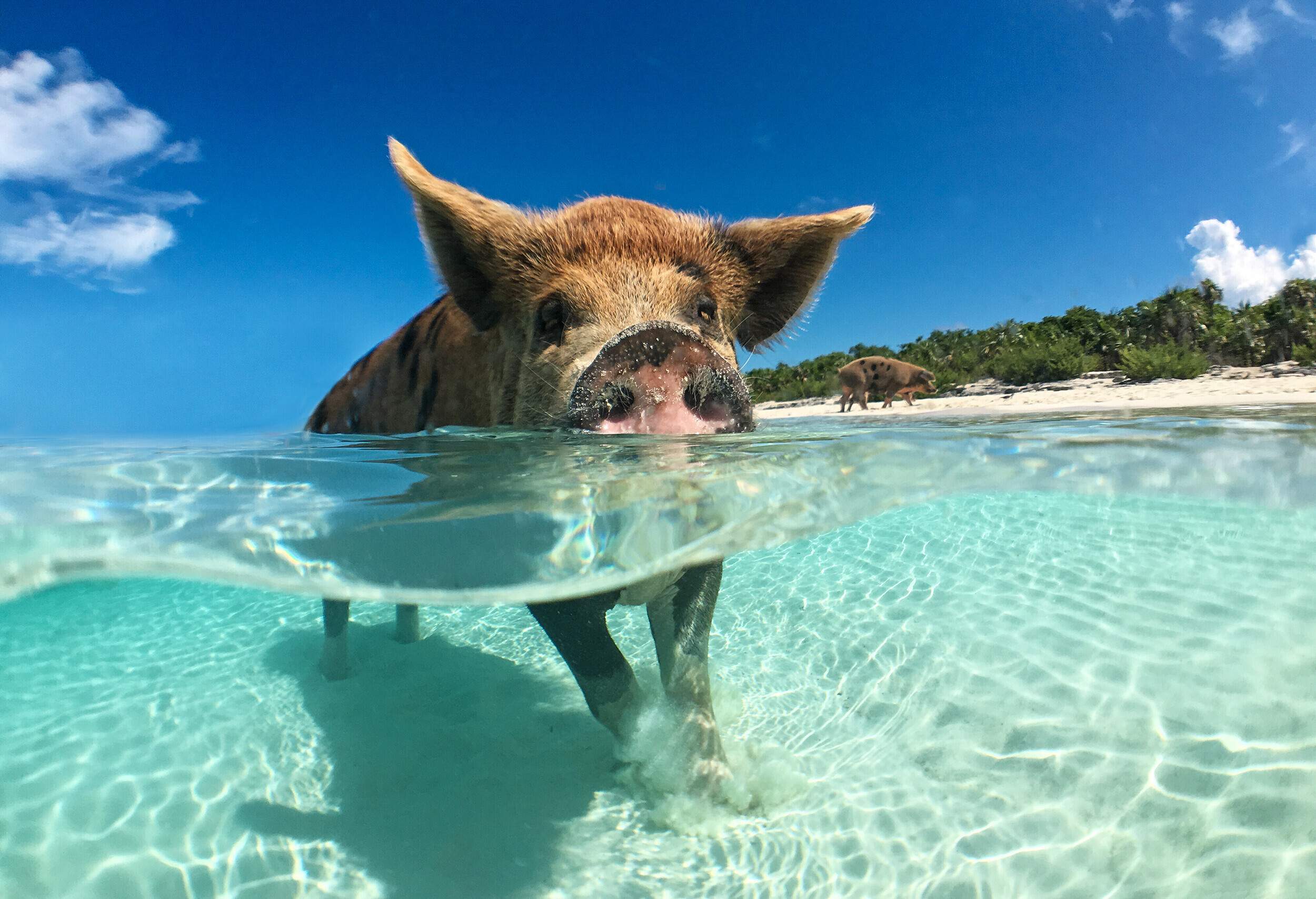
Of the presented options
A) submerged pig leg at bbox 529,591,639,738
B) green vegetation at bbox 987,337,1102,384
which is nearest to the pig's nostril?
submerged pig leg at bbox 529,591,639,738

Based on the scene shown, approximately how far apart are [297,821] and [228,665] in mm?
2452

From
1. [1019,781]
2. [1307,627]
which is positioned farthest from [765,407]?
[1019,781]

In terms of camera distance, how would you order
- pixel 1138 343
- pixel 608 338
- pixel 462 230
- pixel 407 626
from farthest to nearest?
pixel 1138 343
pixel 407 626
pixel 462 230
pixel 608 338

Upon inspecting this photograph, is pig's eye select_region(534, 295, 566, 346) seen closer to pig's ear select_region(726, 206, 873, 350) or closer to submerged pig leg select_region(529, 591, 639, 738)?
pig's ear select_region(726, 206, 873, 350)

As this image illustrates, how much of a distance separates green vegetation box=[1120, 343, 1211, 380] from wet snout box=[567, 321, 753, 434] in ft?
46.2

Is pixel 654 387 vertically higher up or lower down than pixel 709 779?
higher up

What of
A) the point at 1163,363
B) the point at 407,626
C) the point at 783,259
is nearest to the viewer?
the point at 783,259

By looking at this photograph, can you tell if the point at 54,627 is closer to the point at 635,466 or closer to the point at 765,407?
the point at 635,466

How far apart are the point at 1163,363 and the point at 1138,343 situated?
479 centimetres

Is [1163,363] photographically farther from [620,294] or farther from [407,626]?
[407,626]

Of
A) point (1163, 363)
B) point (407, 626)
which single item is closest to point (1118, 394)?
point (1163, 363)

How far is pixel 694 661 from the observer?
287 centimetres

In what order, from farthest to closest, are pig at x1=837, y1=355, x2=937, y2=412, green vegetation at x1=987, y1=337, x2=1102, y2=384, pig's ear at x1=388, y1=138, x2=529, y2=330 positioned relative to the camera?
pig at x1=837, y1=355, x2=937, y2=412 < green vegetation at x1=987, y1=337, x2=1102, y2=384 < pig's ear at x1=388, y1=138, x2=529, y2=330

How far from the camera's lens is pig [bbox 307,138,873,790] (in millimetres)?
2703
